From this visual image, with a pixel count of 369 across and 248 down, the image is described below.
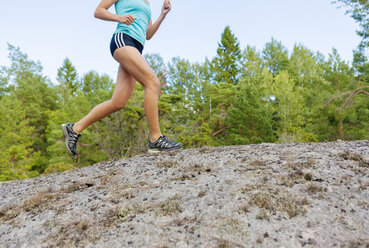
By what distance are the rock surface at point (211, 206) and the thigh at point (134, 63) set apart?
1043mm

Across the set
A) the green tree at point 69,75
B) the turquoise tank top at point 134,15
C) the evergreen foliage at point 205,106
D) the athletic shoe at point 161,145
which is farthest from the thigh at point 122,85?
the green tree at point 69,75

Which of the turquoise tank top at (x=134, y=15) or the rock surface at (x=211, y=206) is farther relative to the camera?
the turquoise tank top at (x=134, y=15)

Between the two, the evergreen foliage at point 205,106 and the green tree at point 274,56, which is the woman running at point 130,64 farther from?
the green tree at point 274,56

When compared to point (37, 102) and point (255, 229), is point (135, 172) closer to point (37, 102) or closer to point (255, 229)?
point (255, 229)

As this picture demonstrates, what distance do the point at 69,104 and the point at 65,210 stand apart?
2535cm

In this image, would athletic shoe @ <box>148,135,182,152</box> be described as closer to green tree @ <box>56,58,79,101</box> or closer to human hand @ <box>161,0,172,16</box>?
human hand @ <box>161,0,172,16</box>

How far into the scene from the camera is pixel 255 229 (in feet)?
5.24

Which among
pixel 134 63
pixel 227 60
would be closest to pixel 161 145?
pixel 134 63

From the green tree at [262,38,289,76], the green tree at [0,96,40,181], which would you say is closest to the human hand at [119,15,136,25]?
the green tree at [0,96,40,181]

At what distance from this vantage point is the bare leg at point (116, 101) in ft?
11.0

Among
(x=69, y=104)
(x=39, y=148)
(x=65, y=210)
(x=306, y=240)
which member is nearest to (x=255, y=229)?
(x=306, y=240)

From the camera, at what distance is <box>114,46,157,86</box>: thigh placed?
3068mm

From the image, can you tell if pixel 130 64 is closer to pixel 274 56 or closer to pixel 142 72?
pixel 142 72

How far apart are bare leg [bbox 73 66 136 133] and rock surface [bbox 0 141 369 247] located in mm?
820
